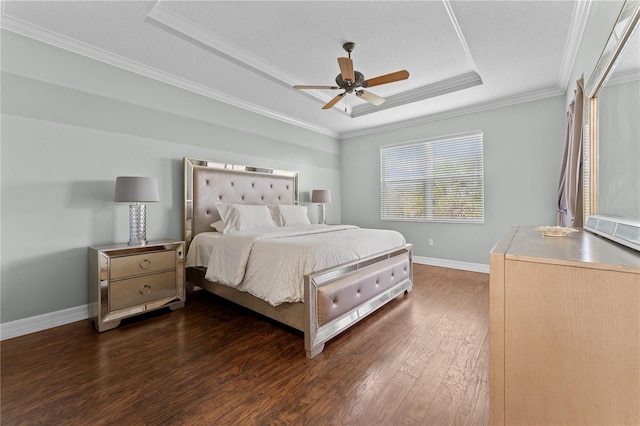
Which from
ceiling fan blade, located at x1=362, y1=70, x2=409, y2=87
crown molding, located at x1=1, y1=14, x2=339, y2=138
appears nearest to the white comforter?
ceiling fan blade, located at x1=362, y1=70, x2=409, y2=87

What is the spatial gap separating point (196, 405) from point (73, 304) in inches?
79.9

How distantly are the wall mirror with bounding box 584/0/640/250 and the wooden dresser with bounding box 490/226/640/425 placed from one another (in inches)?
13.4

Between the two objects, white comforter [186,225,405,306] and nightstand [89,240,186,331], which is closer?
white comforter [186,225,405,306]

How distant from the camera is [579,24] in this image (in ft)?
7.59

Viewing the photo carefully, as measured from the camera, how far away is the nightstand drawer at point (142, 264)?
8.01 ft

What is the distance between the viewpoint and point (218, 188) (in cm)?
366


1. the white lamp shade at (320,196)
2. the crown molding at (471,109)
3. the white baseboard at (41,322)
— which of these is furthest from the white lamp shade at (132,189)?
the crown molding at (471,109)

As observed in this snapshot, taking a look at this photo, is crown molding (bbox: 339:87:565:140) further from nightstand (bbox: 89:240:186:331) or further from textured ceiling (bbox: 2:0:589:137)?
nightstand (bbox: 89:240:186:331)

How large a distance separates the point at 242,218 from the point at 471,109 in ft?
12.6

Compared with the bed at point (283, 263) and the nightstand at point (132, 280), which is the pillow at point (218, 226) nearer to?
the bed at point (283, 263)

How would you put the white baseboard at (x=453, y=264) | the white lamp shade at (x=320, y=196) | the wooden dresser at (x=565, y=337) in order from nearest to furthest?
the wooden dresser at (x=565, y=337)
the white baseboard at (x=453, y=264)
the white lamp shade at (x=320, y=196)

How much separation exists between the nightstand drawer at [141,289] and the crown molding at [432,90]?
3.74 m

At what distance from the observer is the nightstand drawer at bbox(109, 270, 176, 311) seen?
7.98 ft

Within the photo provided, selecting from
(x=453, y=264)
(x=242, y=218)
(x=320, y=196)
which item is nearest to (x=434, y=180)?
(x=453, y=264)
